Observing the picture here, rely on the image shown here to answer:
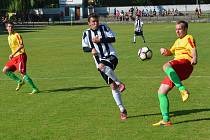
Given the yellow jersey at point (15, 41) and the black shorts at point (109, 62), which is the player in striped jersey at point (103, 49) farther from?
the yellow jersey at point (15, 41)

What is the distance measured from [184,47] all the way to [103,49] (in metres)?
1.78

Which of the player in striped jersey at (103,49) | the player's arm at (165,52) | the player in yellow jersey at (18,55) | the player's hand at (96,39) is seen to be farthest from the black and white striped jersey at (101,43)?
the player in yellow jersey at (18,55)

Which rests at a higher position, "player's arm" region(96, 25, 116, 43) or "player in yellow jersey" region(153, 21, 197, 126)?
"player's arm" region(96, 25, 116, 43)

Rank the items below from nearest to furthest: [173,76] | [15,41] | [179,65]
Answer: [173,76]
[179,65]
[15,41]

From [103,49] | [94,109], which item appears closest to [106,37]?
[103,49]

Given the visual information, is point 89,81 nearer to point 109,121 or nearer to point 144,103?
point 144,103

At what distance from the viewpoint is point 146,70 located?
19578 millimetres

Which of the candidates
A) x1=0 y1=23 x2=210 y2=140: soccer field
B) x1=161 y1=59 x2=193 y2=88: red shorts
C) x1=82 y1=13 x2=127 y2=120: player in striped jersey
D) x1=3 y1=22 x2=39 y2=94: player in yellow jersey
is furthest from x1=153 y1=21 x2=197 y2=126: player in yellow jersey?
x1=3 y1=22 x2=39 y2=94: player in yellow jersey

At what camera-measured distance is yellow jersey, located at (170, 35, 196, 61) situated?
9.73m

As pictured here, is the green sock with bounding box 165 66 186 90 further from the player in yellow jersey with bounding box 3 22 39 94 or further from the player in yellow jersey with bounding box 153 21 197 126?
the player in yellow jersey with bounding box 3 22 39 94

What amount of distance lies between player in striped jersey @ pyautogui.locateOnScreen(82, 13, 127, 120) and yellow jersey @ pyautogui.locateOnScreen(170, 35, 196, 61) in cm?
141

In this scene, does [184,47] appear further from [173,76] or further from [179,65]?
[173,76]

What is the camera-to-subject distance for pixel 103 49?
1060 centimetres

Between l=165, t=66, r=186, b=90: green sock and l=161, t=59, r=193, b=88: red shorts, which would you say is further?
l=161, t=59, r=193, b=88: red shorts
